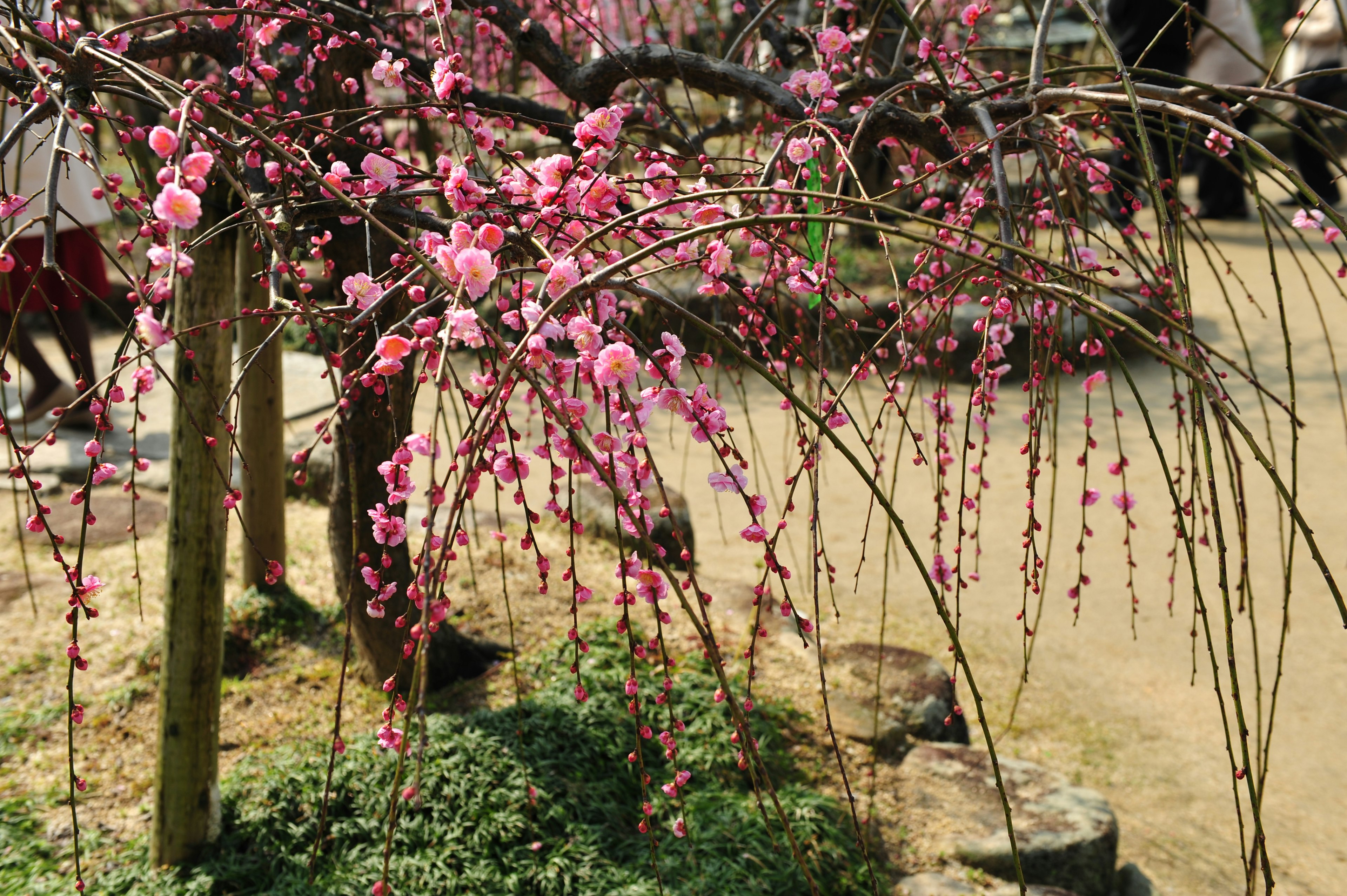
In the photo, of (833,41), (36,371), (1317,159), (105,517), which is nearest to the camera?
(833,41)

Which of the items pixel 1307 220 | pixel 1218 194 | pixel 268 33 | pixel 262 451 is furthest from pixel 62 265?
pixel 1218 194

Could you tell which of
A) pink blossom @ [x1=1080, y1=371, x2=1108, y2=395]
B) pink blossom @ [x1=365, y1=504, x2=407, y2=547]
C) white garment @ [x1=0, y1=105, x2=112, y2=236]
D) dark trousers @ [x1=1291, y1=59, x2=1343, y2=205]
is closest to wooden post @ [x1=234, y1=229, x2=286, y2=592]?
white garment @ [x1=0, y1=105, x2=112, y2=236]

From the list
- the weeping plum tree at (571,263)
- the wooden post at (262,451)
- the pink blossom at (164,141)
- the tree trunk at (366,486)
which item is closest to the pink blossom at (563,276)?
the weeping plum tree at (571,263)

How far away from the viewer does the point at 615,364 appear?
1.08 m

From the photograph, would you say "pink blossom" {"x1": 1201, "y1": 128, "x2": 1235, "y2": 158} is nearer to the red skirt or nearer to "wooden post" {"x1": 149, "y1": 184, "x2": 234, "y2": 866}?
"wooden post" {"x1": 149, "y1": 184, "x2": 234, "y2": 866}

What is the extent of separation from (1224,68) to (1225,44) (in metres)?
0.21

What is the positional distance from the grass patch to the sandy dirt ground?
0.81 feet

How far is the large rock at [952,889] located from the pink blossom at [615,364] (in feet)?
5.35

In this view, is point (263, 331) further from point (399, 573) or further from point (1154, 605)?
point (1154, 605)

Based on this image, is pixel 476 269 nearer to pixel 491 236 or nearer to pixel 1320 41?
pixel 491 236

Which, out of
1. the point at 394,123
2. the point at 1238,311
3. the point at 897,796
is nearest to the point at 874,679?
the point at 897,796

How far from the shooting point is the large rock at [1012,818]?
7.48 feet

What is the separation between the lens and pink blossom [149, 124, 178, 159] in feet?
2.82

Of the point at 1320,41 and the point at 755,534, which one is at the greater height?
the point at 1320,41
